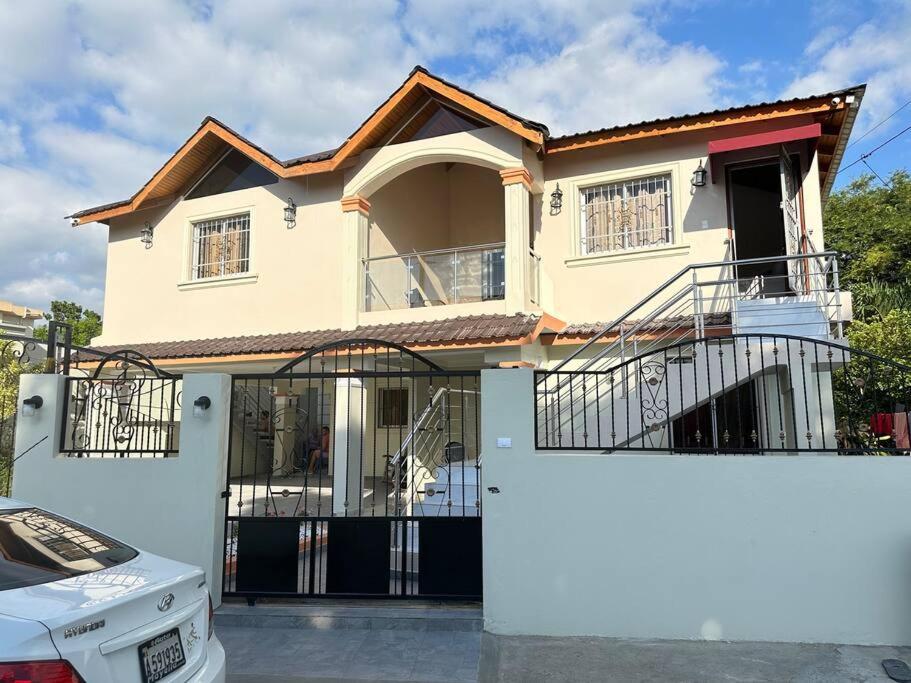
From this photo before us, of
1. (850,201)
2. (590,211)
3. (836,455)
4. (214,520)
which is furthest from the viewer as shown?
(850,201)

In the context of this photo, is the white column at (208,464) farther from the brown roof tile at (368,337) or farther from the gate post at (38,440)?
the brown roof tile at (368,337)

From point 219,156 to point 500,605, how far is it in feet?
36.6

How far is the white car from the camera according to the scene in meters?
2.50

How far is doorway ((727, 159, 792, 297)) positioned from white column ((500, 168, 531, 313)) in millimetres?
3152

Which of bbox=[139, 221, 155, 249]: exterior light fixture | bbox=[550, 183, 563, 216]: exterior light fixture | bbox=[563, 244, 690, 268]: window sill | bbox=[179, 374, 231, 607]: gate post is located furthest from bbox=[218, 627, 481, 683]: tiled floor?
bbox=[139, 221, 155, 249]: exterior light fixture

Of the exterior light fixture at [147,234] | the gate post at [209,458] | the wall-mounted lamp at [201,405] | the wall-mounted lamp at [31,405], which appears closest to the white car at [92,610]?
the gate post at [209,458]

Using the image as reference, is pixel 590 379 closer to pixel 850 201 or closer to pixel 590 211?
pixel 590 211

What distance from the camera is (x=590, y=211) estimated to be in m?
10.6

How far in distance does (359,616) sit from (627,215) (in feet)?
24.8

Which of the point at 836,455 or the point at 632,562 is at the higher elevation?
the point at 836,455

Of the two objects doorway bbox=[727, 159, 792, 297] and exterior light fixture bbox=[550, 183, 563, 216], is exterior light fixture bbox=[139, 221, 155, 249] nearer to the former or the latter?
exterior light fixture bbox=[550, 183, 563, 216]

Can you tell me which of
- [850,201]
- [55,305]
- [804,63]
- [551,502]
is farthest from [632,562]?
[55,305]

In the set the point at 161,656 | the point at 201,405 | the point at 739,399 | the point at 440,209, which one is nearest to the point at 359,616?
the point at 201,405

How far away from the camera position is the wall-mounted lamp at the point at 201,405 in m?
6.01
